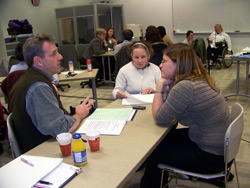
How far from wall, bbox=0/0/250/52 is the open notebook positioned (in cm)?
701

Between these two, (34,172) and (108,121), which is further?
(108,121)

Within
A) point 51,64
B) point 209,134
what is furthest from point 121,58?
point 209,134

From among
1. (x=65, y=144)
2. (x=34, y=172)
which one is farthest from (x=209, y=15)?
(x=34, y=172)

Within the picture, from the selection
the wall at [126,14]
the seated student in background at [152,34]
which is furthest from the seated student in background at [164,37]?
the wall at [126,14]

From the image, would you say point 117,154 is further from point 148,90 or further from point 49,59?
point 148,90

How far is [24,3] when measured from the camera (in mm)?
7711

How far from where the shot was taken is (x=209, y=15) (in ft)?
25.9

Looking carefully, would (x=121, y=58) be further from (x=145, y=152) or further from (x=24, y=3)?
(x=24, y=3)

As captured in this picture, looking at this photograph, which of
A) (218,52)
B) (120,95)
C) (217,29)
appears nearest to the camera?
(120,95)

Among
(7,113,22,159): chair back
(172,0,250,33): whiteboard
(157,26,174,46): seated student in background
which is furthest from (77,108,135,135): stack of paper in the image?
(172,0,250,33): whiteboard

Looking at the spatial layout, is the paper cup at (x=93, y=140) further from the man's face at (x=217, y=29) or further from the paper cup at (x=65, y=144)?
the man's face at (x=217, y=29)

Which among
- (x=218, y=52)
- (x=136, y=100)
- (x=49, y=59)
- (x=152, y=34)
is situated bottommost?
(x=218, y=52)

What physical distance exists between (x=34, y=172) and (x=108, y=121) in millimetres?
675

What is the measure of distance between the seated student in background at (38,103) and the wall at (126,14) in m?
6.41
